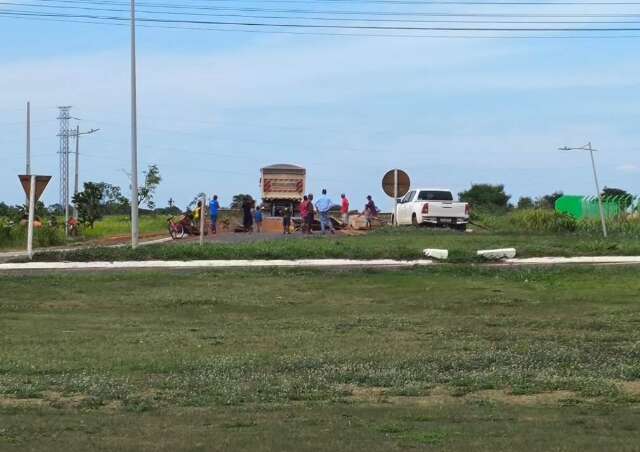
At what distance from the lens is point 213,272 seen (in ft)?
78.1

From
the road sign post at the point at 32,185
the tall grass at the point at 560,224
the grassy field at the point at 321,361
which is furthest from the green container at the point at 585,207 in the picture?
the road sign post at the point at 32,185

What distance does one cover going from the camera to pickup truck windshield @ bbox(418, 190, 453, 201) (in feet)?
132

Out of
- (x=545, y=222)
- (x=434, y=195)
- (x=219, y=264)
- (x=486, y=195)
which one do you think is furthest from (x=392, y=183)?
(x=486, y=195)

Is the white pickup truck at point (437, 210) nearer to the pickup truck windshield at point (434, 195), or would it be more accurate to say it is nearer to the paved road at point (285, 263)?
the pickup truck windshield at point (434, 195)

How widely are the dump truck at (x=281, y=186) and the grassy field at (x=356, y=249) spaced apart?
22.0 meters

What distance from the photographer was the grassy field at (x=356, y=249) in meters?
26.2

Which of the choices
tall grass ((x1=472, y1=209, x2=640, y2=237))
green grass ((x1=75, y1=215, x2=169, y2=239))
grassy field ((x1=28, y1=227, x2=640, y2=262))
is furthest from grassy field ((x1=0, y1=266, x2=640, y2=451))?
green grass ((x1=75, y1=215, x2=169, y2=239))

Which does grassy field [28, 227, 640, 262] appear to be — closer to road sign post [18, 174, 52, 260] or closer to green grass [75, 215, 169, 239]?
road sign post [18, 174, 52, 260]

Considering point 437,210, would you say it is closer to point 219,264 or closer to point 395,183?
point 395,183

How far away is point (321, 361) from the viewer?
1214 cm

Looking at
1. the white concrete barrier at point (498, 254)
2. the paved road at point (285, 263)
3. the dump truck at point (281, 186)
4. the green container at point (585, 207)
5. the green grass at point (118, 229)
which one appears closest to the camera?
the paved road at point (285, 263)

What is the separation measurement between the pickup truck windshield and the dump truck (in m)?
13.1

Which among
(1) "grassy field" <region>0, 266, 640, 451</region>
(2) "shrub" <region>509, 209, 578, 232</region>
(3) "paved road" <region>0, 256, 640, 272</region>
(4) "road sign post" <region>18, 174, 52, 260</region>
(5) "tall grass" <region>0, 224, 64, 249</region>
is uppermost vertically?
(4) "road sign post" <region>18, 174, 52, 260</region>

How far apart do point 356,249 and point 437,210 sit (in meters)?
12.7
